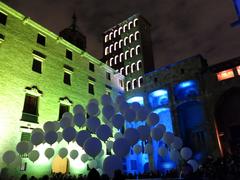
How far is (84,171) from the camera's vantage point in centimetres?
2017

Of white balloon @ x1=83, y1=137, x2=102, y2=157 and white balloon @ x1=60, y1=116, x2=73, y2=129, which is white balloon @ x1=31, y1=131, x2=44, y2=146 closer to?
white balloon @ x1=60, y1=116, x2=73, y2=129

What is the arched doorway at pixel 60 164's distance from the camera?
18.9 metres

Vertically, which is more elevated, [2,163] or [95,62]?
[95,62]

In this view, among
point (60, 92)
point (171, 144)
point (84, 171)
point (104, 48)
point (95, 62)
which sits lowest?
point (84, 171)

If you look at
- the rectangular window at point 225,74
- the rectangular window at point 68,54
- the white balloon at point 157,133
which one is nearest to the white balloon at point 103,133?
the white balloon at point 157,133

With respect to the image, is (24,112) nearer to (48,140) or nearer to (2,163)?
(2,163)

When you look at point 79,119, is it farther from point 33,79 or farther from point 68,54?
point 68,54

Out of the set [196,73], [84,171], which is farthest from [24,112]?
[196,73]

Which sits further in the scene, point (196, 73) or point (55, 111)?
point (196, 73)

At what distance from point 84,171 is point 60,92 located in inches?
326

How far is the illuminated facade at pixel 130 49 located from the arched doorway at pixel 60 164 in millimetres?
17400

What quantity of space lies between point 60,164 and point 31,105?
21.5 feet

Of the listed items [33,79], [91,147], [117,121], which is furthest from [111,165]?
[33,79]

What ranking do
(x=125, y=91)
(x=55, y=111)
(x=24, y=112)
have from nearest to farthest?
(x=24, y=112) < (x=55, y=111) < (x=125, y=91)
